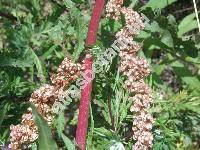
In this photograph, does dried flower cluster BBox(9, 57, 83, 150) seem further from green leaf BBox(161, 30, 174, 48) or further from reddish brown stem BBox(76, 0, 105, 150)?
green leaf BBox(161, 30, 174, 48)

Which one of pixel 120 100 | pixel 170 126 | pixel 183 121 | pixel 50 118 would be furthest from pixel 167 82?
pixel 50 118

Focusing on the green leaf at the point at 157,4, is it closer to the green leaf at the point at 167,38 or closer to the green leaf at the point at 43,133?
the green leaf at the point at 167,38

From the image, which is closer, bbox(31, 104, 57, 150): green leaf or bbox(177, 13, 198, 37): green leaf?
bbox(31, 104, 57, 150): green leaf

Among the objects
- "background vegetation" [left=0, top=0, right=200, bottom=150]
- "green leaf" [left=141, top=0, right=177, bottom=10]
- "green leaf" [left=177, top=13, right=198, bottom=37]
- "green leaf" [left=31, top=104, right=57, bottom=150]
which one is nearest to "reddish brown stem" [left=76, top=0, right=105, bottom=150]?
"background vegetation" [left=0, top=0, right=200, bottom=150]

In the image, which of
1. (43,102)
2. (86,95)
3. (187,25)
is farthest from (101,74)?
(187,25)

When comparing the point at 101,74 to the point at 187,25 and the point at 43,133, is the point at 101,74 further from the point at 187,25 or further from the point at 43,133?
the point at 187,25

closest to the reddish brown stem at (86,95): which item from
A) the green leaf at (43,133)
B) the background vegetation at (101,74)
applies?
the background vegetation at (101,74)
